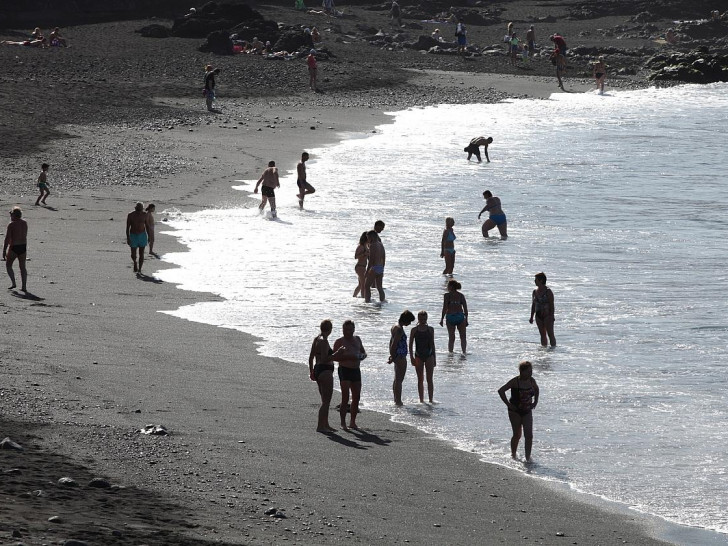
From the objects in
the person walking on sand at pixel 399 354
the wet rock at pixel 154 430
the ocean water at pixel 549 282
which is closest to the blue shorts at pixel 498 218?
the ocean water at pixel 549 282

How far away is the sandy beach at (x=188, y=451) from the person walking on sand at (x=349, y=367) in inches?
9.7

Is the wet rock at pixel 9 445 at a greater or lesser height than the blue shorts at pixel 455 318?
lesser

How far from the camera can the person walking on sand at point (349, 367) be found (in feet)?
38.1

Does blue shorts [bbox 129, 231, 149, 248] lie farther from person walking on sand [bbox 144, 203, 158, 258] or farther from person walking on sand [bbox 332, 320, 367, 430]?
person walking on sand [bbox 332, 320, 367, 430]

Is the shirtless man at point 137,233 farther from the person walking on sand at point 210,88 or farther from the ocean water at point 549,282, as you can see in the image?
the person walking on sand at point 210,88

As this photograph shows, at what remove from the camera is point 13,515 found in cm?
754

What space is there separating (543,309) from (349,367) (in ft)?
14.2

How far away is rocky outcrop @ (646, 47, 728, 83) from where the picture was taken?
50.5 meters

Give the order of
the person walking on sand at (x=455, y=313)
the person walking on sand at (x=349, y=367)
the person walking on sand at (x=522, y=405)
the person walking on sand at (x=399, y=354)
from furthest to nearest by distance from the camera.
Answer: the person walking on sand at (x=455, y=313)
the person walking on sand at (x=399, y=354)
the person walking on sand at (x=349, y=367)
the person walking on sand at (x=522, y=405)

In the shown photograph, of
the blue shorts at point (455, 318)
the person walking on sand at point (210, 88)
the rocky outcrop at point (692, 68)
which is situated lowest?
the blue shorts at point (455, 318)

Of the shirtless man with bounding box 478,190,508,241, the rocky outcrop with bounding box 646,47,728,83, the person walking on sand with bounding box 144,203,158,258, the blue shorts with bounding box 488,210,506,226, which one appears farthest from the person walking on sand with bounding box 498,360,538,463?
the rocky outcrop with bounding box 646,47,728,83

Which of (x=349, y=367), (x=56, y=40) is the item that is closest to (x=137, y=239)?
(x=349, y=367)

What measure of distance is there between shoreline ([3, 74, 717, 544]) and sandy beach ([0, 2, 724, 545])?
0.08 ft

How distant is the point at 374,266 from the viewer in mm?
17375
